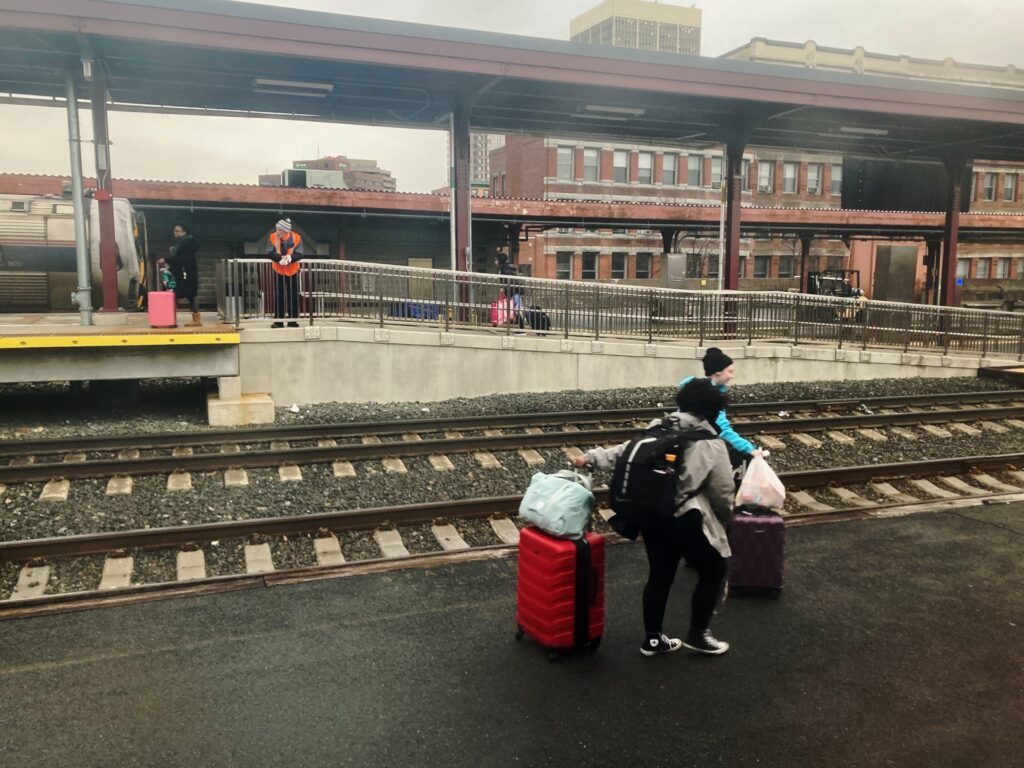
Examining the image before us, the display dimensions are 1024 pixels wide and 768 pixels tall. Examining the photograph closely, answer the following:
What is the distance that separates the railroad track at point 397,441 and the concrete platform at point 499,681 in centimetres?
346

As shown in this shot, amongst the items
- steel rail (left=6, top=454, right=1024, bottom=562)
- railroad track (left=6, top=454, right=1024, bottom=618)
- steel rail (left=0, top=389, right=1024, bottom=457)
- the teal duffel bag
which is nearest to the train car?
steel rail (left=0, top=389, right=1024, bottom=457)

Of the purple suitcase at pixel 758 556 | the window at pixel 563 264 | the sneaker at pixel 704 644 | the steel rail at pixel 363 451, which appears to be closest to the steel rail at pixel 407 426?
the steel rail at pixel 363 451

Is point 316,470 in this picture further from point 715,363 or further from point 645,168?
point 645,168

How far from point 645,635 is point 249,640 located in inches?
100

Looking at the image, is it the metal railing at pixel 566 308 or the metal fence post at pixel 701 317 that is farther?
the metal fence post at pixel 701 317

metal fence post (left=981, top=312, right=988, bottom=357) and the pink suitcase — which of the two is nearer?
the pink suitcase

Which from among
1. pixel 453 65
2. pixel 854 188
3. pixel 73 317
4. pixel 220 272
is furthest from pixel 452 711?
pixel 854 188

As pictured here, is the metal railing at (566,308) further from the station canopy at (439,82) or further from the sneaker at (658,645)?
the sneaker at (658,645)

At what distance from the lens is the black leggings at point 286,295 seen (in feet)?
42.8

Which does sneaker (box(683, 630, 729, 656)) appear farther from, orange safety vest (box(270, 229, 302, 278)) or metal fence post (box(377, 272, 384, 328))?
orange safety vest (box(270, 229, 302, 278))

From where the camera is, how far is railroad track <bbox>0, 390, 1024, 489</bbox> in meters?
9.16

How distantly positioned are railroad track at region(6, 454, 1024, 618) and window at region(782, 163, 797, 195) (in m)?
46.5

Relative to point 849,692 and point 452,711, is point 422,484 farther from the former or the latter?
point 849,692

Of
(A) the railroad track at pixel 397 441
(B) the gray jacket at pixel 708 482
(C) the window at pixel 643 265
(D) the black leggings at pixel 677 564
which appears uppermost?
(C) the window at pixel 643 265
